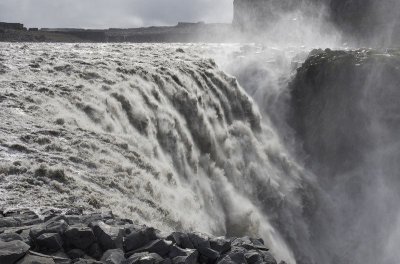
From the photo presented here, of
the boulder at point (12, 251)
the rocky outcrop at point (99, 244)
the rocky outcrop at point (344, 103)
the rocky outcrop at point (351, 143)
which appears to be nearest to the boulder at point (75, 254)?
the rocky outcrop at point (99, 244)

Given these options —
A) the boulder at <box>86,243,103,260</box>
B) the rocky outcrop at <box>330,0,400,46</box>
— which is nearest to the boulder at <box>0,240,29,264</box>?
the boulder at <box>86,243,103,260</box>

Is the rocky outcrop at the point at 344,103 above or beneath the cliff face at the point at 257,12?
beneath

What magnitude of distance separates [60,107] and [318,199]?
46.8ft

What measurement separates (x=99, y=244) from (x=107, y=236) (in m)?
0.14

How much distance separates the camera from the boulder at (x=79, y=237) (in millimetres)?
5602

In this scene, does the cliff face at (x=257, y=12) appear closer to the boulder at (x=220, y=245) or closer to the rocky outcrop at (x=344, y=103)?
the rocky outcrop at (x=344, y=103)

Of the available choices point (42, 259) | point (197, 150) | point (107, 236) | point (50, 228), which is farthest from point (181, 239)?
point (197, 150)

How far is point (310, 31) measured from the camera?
2169 inches

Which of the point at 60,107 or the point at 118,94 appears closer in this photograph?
the point at 60,107

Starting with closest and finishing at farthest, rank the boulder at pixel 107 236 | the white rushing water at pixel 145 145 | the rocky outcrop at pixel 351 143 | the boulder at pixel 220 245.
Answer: the boulder at pixel 107 236 < the boulder at pixel 220 245 < the white rushing water at pixel 145 145 < the rocky outcrop at pixel 351 143

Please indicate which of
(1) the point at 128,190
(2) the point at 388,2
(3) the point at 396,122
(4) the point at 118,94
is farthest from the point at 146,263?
(2) the point at 388,2

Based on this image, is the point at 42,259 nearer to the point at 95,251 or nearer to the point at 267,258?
the point at 95,251

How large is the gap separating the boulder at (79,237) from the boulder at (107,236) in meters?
0.11

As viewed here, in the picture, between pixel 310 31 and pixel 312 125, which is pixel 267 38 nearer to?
pixel 310 31
